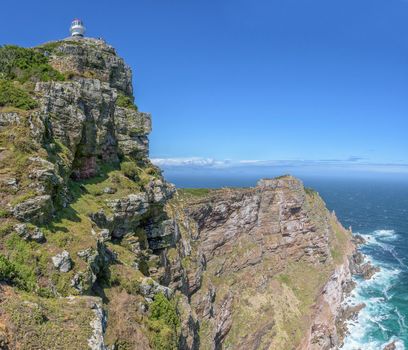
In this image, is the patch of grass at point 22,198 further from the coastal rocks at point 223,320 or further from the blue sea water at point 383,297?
the blue sea water at point 383,297

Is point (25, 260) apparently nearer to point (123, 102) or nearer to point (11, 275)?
point (11, 275)

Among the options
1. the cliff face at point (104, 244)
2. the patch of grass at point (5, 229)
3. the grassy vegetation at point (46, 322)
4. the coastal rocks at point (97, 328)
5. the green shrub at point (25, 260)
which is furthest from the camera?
the patch of grass at point (5, 229)

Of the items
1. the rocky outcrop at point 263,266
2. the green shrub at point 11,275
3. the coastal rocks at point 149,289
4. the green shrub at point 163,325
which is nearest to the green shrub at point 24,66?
the green shrub at point 11,275

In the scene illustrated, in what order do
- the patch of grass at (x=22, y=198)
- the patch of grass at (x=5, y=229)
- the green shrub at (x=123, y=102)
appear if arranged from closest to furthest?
1. the patch of grass at (x=5, y=229)
2. the patch of grass at (x=22, y=198)
3. the green shrub at (x=123, y=102)

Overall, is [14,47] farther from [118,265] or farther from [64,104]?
[118,265]

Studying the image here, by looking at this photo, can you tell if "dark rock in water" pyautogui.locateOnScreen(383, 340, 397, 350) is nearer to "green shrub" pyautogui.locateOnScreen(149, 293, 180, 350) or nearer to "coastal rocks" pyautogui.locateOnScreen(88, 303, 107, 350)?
"green shrub" pyautogui.locateOnScreen(149, 293, 180, 350)

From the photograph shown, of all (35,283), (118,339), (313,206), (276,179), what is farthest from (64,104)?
(313,206)

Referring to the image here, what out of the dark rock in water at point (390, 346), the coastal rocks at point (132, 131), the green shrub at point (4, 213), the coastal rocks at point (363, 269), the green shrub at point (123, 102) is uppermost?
the green shrub at point (123, 102)
